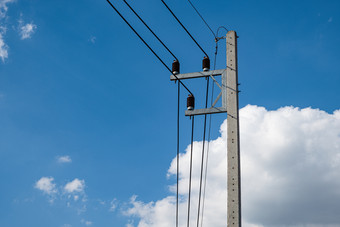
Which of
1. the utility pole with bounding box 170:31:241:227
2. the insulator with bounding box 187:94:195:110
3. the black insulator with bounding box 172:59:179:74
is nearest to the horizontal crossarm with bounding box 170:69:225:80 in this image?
the utility pole with bounding box 170:31:241:227

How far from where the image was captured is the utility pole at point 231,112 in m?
9.14

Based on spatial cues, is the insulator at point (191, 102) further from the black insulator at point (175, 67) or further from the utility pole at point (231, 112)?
the black insulator at point (175, 67)

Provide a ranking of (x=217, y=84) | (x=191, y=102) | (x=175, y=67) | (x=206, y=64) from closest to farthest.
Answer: (x=217, y=84) < (x=191, y=102) < (x=206, y=64) < (x=175, y=67)

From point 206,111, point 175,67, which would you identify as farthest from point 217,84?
point 175,67

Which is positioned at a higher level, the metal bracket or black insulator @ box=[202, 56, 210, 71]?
black insulator @ box=[202, 56, 210, 71]

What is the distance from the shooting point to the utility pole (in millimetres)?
9141

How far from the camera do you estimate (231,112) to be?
10.0m

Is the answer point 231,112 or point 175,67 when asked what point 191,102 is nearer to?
point 175,67

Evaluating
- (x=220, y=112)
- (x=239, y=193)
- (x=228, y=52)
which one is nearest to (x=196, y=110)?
(x=220, y=112)

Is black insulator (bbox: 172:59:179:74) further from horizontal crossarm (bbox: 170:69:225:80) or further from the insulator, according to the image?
the insulator

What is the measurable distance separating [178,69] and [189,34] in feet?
3.70

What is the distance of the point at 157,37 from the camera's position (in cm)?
1025

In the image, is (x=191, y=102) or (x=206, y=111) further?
(x=191, y=102)

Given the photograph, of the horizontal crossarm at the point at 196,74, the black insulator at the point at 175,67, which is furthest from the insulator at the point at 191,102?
the black insulator at the point at 175,67
